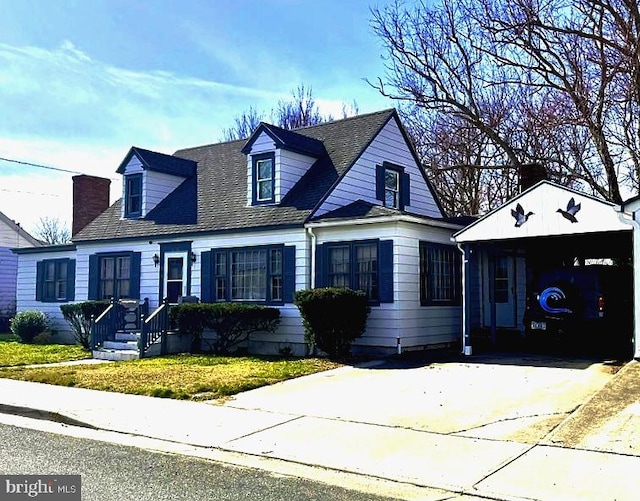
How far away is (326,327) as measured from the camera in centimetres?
1527

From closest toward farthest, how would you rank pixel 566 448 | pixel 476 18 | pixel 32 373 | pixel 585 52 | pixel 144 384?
pixel 566 448, pixel 144 384, pixel 32 373, pixel 585 52, pixel 476 18

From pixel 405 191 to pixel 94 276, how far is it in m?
10.4

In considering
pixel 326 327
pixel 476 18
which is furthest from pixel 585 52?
pixel 326 327

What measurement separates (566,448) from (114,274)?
17.2m

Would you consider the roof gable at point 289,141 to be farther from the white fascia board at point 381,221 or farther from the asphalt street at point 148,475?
the asphalt street at point 148,475

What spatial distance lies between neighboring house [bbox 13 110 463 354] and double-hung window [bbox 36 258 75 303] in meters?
0.04

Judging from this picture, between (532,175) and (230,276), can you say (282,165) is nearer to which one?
(230,276)

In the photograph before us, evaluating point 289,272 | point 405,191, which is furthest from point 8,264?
point 405,191

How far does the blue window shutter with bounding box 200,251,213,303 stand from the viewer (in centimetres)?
1903

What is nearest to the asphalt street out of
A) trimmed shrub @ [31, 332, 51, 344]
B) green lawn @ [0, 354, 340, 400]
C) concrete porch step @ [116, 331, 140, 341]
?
green lawn @ [0, 354, 340, 400]

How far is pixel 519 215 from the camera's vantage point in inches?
573

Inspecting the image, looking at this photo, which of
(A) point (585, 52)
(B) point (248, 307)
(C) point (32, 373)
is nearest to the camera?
(C) point (32, 373)

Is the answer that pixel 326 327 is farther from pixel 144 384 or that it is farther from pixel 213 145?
pixel 213 145

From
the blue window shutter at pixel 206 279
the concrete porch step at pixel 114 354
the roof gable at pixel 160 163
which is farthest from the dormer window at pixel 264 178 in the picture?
the concrete porch step at pixel 114 354
